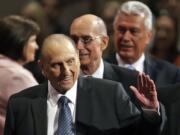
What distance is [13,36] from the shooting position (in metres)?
6.99

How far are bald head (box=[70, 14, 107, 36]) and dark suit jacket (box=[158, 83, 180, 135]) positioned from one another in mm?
874

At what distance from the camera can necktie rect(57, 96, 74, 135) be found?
5.48 m

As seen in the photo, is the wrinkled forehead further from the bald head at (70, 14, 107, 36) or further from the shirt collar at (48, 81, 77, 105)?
the bald head at (70, 14, 107, 36)

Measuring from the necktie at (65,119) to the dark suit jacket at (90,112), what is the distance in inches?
2.0

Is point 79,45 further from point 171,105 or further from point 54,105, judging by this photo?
point 171,105

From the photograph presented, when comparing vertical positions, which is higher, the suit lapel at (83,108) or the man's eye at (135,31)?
the man's eye at (135,31)

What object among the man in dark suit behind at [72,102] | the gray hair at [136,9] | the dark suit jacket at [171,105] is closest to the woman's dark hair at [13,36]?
the gray hair at [136,9]

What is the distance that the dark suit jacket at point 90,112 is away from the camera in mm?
5469

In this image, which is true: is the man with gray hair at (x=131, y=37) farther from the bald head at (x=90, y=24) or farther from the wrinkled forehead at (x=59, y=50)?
the wrinkled forehead at (x=59, y=50)

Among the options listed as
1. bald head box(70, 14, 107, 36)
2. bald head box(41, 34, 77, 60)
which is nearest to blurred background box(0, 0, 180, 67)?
bald head box(70, 14, 107, 36)

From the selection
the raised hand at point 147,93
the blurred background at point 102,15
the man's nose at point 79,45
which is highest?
the man's nose at point 79,45

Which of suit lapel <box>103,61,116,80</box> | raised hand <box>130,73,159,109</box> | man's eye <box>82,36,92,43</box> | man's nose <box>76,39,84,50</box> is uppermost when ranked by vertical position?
man's eye <box>82,36,92,43</box>

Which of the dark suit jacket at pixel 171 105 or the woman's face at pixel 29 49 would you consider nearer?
the dark suit jacket at pixel 171 105

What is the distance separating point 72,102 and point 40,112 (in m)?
0.23
